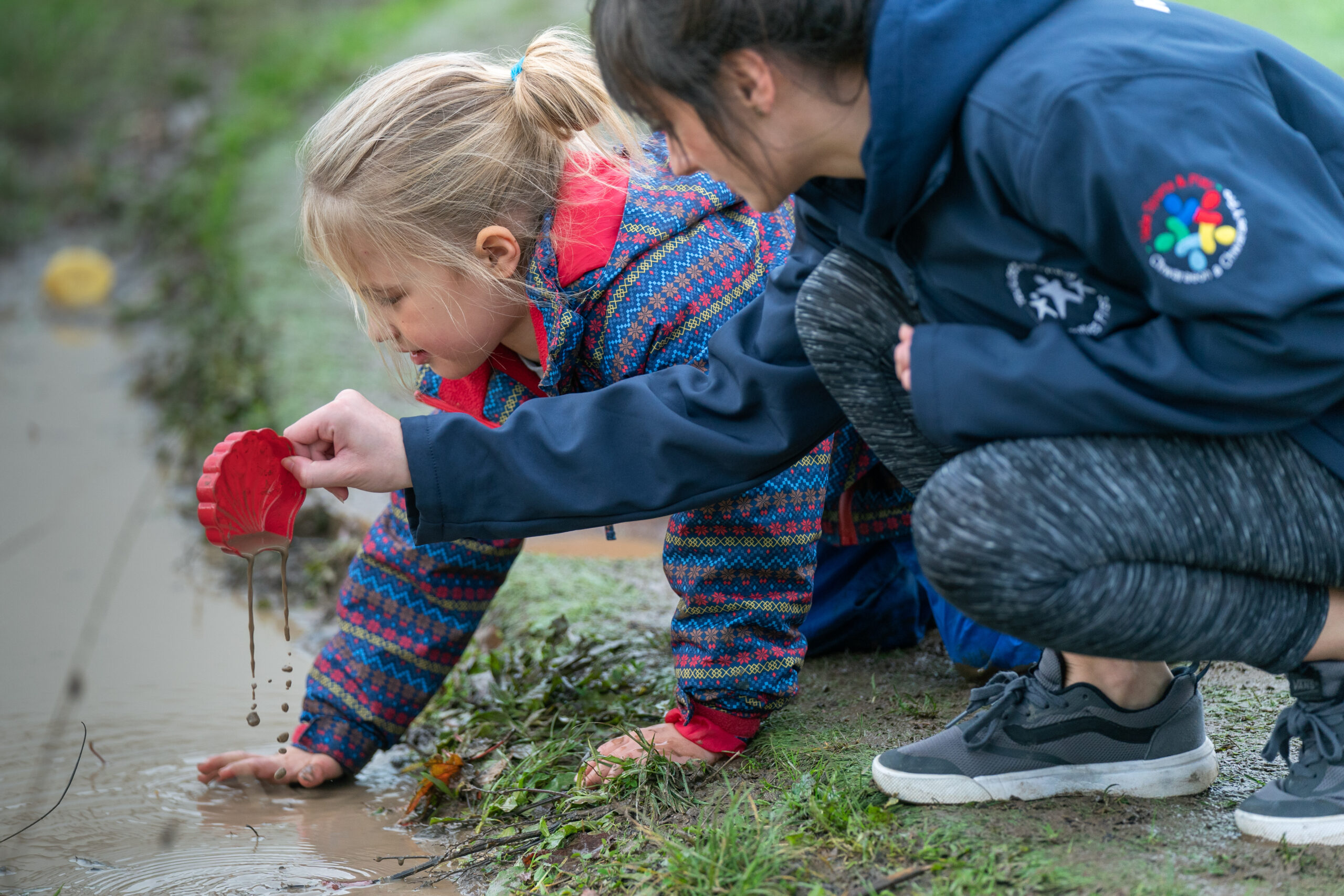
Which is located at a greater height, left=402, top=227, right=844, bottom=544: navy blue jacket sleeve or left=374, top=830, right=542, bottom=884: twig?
left=402, top=227, right=844, bottom=544: navy blue jacket sleeve

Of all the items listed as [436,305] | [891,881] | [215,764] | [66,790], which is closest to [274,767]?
[215,764]

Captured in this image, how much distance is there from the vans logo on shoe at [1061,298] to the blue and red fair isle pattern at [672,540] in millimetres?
544

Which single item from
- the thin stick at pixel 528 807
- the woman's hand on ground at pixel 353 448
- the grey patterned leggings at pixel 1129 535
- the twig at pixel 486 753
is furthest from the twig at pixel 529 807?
the grey patterned leggings at pixel 1129 535

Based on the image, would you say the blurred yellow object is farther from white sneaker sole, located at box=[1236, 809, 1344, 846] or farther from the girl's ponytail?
white sneaker sole, located at box=[1236, 809, 1344, 846]

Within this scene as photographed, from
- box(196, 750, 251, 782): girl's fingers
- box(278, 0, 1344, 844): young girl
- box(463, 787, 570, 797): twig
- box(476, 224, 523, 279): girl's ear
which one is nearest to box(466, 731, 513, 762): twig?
box(463, 787, 570, 797): twig

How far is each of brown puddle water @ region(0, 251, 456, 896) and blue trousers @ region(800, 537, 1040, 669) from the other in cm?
79

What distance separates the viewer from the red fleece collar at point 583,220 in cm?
198

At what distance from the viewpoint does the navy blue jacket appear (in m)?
1.26

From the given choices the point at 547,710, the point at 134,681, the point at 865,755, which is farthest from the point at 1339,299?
the point at 134,681

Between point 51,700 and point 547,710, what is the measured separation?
3.29ft

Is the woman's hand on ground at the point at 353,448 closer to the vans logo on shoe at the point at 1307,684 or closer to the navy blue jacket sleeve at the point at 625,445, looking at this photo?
the navy blue jacket sleeve at the point at 625,445

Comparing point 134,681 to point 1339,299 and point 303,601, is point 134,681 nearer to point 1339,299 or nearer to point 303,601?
point 303,601

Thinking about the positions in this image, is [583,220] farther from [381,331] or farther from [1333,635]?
[1333,635]

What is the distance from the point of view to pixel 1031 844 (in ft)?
4.91
